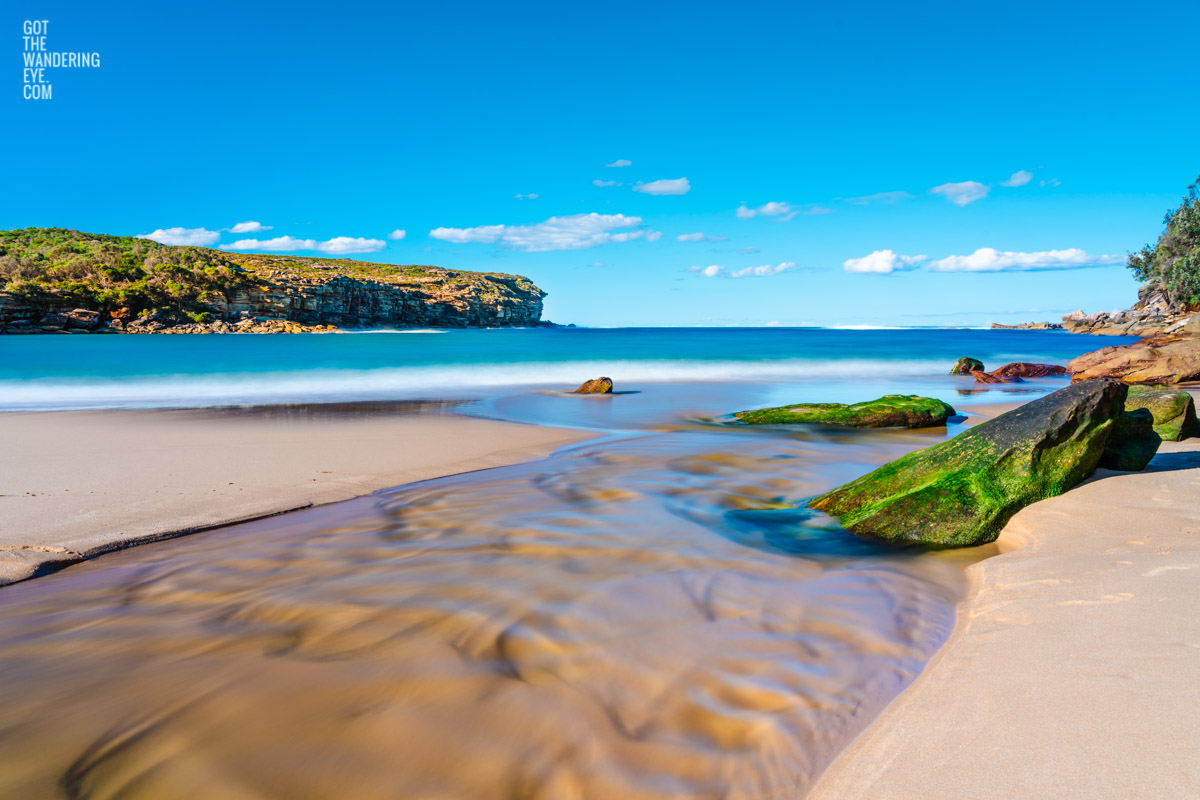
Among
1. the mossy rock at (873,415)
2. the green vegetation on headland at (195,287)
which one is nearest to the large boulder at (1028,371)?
the mossy rock at (873,415)

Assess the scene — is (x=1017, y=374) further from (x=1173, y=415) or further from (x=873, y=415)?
(x=1173, y=415)

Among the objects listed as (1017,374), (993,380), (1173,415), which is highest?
(1017,374)

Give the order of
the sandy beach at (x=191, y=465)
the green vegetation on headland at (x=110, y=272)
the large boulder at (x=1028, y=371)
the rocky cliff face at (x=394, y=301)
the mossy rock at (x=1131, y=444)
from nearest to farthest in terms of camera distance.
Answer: the sandy beach at (x=191, y=465) < the mossy rock at (x=1131, y=444) < the large boulder at (x=1028, y=371) < the green vegetation on headland at (x=110, y=272) < the rocky cliff face at (x=394, y=301)

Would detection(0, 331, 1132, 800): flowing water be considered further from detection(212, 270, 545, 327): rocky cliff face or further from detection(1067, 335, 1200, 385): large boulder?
detection(212, 270, 545, 327): rocky cliff face

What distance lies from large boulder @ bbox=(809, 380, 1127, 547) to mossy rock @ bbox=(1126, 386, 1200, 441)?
2.99 meters

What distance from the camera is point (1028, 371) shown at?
23016mm

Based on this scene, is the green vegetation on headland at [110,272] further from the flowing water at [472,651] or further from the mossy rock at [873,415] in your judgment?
the flowing water at [472,651]

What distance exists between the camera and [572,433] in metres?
10.5

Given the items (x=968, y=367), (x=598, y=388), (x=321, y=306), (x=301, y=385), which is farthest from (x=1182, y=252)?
(x=321, y=306)

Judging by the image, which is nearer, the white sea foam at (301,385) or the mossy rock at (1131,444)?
the mossy rock at (1131,444)

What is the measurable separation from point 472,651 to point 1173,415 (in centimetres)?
845

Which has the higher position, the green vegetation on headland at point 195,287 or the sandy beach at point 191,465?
the green vegetation on headland at point 195,287

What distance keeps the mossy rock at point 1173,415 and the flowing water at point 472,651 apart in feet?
15.6

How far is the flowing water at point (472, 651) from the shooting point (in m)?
2.30
